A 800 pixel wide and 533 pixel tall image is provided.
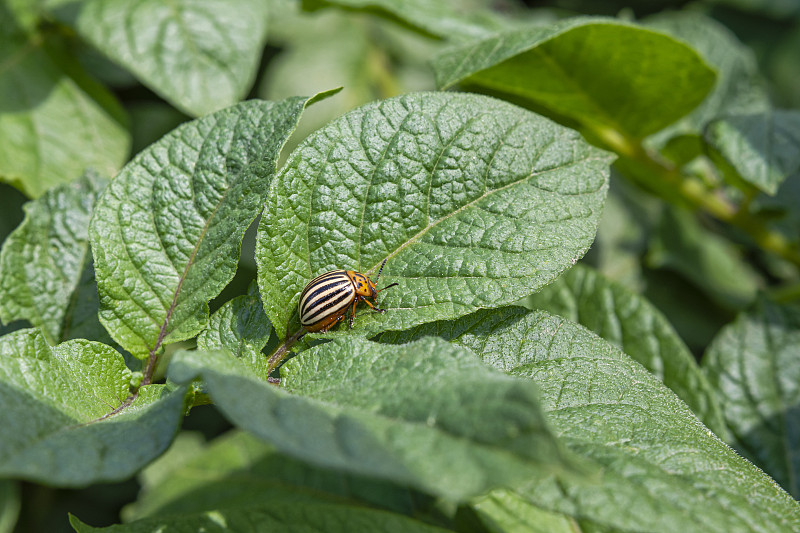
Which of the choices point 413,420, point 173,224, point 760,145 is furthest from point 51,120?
point 760,145

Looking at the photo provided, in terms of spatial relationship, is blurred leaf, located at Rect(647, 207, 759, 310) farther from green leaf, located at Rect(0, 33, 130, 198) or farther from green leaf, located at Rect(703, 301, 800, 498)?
green leaf, located at Rect(0, 33, 130, 198)

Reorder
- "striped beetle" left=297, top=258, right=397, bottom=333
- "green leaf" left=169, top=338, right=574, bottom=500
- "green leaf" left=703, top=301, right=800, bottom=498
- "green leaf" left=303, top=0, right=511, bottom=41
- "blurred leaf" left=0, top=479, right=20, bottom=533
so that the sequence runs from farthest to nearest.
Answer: "green leaf" left=303, top=0, right=511, bottom=41 → "blurred leaf" left=0, top=479, right=20, bottom=533 → "green leaf" left=703, top=301, right=800, bottom=498 → "striped beetle" left=297, top=258, right=397, bottom=333 → "green leaf" left=169, top=338, right=574, bottom=500

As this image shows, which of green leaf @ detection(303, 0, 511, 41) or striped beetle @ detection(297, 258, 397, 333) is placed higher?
green leaf @ detection(303, 0, 511, 41)

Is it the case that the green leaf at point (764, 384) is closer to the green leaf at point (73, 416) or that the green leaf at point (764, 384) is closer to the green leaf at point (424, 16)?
the green leaf at point (424, 16)

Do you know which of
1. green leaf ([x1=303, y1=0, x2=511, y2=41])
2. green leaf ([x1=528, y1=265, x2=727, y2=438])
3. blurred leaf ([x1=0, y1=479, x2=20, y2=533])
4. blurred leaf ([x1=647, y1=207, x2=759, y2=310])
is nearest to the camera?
green leaf ([x1=528, y1=265, x2=727, y2=438])

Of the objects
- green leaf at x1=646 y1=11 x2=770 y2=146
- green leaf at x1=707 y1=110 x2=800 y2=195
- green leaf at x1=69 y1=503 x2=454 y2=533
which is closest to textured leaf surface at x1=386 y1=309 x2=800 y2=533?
green leaf at x1=69 y1=503 x2=454 y2=533

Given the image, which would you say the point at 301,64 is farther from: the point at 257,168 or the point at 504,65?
the point at 257,168

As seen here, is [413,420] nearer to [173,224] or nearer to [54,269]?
[173,224]
